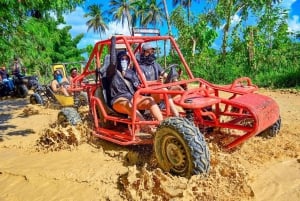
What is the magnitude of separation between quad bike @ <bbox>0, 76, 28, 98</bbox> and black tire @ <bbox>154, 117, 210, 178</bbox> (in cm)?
1127

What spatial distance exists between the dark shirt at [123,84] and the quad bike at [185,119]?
0.19 meters

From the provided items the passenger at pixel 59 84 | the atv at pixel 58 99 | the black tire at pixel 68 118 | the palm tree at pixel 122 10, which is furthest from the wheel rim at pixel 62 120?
the palm tree at pixel 122 10

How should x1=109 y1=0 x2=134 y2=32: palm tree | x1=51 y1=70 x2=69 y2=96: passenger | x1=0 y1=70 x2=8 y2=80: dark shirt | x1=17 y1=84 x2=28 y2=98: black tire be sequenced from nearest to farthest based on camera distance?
x1=51 y1=70 x2=69 y2=96: passenger, x1=17 y1=84 x2=28 y2=98: black tire, x1=0 y1=70 x2=8 y2=80: dark shirt, x1=109 y1=0 x2=134 y2=32: palm tree

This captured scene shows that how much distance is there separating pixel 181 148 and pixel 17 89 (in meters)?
11.8

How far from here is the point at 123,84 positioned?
5.07 m

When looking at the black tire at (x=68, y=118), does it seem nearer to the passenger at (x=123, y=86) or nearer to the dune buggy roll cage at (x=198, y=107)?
the dune buggy roll cage at (x=198, y=107)

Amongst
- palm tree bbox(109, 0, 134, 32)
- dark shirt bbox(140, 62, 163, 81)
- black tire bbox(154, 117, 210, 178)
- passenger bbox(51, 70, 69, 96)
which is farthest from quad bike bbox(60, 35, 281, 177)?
palm tree bbox(109, 0, 134, 32)

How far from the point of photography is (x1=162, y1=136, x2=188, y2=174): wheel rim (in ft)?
12.2

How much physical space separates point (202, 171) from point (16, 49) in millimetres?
3548

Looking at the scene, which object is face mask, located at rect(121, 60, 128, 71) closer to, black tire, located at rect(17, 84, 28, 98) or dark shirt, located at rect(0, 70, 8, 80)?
black tire, located at rect(17, 84, 28, 98)

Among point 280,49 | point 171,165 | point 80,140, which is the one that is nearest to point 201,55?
point 280,49

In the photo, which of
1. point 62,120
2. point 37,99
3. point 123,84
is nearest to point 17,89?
point 37,99

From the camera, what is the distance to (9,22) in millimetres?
5402

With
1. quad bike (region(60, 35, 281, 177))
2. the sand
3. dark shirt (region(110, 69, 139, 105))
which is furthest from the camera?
dark shirt (region(110, 69, 139, 105))
